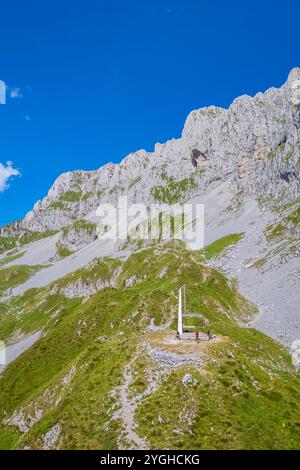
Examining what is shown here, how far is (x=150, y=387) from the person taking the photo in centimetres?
4112

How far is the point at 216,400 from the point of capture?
3772 cm

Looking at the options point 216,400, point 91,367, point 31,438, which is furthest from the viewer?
point 91,367

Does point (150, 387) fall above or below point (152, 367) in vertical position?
below

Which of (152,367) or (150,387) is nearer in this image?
(150,387)

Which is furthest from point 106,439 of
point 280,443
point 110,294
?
point 110,294

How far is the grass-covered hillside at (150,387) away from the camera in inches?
1351

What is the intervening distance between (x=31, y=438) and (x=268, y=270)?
111937mm

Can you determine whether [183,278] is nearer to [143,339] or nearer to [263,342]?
[263,342]

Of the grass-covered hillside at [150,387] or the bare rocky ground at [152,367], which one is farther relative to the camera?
the grass-covered hillside at [150,387]

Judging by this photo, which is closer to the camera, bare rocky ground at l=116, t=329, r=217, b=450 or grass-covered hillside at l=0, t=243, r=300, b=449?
bare rocky ground at l=116, t=329, r=217, b=450

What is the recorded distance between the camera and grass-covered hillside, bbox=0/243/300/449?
34.3m
